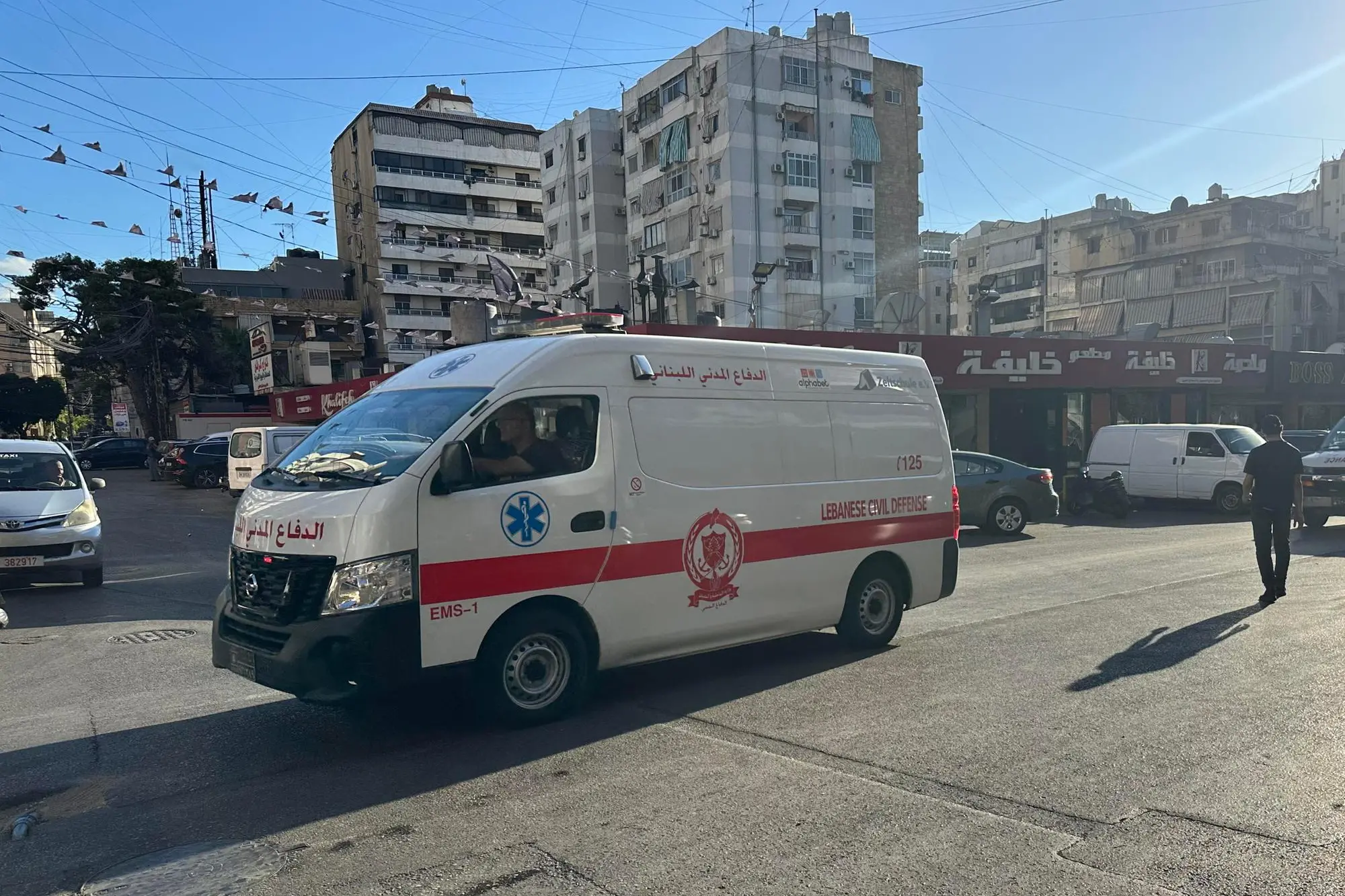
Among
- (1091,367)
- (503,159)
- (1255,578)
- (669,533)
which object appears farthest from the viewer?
(503,159)

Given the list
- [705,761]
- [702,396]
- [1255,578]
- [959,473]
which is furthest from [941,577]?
[959,473]

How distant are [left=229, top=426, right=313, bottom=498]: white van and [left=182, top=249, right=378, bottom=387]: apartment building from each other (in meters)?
26.0

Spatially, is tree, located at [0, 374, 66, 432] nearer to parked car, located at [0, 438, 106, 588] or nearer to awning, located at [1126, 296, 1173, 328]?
parked car, located at [0, 438, 106, 588]

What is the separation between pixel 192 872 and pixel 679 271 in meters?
54.5

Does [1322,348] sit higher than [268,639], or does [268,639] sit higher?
[1322,348]

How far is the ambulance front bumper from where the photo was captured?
5020 mm

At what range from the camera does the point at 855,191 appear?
5725cm

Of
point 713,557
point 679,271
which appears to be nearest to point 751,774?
point 713,557

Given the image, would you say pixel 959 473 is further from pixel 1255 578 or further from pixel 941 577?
pixel 941 577

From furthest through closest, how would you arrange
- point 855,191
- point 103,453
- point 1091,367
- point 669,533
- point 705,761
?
1. point 855,191
2. point 103,453
3. point 1091,367
4. point 669,533
5. point 705,761

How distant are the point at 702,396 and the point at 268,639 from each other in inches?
123

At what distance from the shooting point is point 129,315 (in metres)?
48.8

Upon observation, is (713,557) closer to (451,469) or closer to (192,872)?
(451,469)

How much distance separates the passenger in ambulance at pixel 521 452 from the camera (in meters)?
5.52
